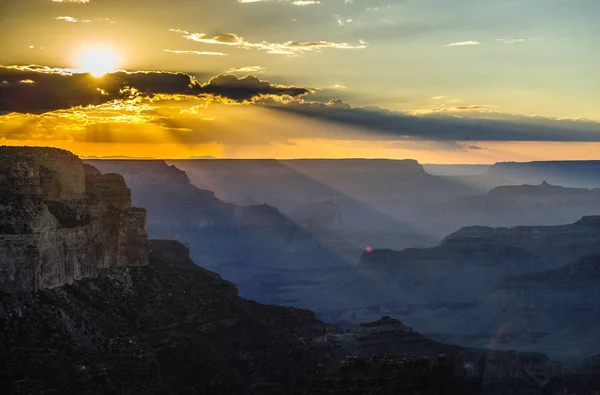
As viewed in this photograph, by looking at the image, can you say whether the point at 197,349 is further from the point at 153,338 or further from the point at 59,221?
the point at 59,221

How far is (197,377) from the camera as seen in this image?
3693 inches

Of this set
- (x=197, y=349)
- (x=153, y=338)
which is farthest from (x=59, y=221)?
(x=197, y=349)

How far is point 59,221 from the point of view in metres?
95.4

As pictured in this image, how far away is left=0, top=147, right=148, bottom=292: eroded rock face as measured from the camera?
86438 millimetres

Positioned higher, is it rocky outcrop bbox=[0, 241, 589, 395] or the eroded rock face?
the eroded rock face

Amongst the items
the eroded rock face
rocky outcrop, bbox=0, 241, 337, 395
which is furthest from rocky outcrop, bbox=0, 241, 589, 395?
the eroded rock face

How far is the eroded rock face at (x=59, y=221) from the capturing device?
86438 millimetres

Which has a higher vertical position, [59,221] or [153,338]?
[59,221]

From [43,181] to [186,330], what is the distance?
16.9 meters

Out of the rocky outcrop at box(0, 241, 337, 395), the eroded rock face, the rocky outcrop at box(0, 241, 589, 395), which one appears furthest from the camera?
the eroded rock face

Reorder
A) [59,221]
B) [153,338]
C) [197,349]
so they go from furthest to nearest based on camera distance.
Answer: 1. [197,349]
2. [59,221]
3. [153,338]

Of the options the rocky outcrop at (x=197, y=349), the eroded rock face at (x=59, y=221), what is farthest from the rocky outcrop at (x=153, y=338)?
the eroded rock face at (x=59, y=221)

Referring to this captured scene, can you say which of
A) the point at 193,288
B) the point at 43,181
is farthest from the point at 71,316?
the point at 193,288

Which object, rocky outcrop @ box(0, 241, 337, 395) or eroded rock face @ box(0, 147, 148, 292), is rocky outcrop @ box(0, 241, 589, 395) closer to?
rocky outcrop @ box(0, 241, 337, 395)
